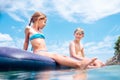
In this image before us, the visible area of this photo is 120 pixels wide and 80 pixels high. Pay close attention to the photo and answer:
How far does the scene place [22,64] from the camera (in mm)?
4797

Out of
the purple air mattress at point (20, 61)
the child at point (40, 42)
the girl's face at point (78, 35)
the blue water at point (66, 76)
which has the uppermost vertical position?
the girl's face at point (78, 35)

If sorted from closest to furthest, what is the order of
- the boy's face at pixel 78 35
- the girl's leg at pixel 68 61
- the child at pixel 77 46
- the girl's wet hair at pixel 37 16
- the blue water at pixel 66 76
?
1. the blue water at pixel 66 76
2. the girl's leg at pixel 68 61
3. the girl's wet hair at pixel 37 16
4. the child at pixel 77 46
5. the boy's face at pixel 78 35

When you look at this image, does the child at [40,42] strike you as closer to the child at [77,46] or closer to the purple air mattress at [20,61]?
the purple air mattress at [20,61]

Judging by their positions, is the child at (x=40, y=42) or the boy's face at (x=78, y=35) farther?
the boy's face at (x=78, y=35)

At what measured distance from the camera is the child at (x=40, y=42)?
5297 mm

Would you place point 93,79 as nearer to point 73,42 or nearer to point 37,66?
point 37,66

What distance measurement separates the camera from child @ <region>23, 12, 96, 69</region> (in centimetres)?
530

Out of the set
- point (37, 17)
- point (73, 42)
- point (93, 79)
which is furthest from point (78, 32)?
point (93, 79)

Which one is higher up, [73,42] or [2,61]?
[73,42]

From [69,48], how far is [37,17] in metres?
1.43

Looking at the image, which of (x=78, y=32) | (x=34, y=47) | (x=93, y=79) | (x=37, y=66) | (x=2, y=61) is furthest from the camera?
(x=78, y=32)

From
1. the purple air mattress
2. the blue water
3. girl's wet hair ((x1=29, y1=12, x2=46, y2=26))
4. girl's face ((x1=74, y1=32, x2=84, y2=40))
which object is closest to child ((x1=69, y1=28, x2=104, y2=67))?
girl's face ((x1=74, y1=32, x2=84, y2=40))

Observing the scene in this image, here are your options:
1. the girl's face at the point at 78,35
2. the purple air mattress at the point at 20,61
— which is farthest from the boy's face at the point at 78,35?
the purple air mattress at the point at 20,61

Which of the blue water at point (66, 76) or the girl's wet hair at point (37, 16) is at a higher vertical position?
the girl's wet hair at point (37, 16)
